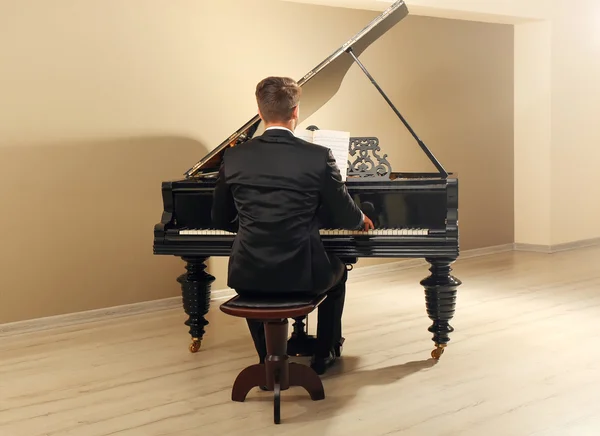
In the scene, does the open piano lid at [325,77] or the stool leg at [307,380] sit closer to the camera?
the stool leg at [307,380]

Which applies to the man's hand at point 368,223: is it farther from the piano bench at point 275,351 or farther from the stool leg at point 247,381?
the stool leg at point 247,381

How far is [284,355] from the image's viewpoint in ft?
9.95

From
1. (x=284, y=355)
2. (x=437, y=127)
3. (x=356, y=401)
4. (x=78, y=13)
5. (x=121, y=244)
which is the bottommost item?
(x=356, y=401)

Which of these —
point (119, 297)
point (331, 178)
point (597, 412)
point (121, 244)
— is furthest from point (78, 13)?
point (597, 412)

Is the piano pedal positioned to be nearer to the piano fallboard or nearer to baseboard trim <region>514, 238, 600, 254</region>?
the piano fallboard

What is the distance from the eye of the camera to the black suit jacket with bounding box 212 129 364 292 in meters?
Answer: 2.95

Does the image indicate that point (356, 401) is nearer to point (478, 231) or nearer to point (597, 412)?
point (597, 412)

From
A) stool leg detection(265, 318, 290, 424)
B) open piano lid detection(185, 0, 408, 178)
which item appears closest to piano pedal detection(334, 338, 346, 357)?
stool leg detection(265, 318, 290, 424)

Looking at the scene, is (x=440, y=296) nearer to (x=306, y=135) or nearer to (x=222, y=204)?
(x=306, y=135)

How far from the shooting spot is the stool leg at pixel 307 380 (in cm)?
320

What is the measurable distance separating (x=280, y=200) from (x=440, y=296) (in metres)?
1.15

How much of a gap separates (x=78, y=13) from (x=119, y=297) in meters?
1.91

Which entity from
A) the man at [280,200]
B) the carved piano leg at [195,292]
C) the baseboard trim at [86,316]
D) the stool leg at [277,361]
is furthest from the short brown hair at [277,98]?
the baseboard trim at [86,316]

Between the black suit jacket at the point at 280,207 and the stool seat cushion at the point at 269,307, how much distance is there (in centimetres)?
5
